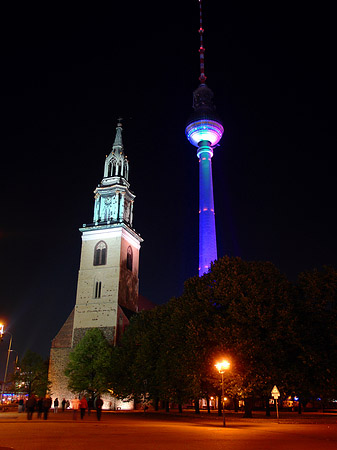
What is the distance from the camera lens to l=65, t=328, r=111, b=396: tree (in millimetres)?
56719

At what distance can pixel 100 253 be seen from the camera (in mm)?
70750

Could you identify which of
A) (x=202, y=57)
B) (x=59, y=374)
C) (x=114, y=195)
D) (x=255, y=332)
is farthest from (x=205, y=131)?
(x=255, y=332)

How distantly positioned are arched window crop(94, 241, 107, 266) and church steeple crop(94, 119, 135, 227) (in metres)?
3.89

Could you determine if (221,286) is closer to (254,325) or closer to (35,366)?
(254,325)

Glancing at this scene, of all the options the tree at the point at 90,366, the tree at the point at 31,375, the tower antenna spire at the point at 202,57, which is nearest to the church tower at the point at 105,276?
the tree at the point at 90,366

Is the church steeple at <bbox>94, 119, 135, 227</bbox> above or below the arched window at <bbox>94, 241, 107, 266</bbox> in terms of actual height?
above

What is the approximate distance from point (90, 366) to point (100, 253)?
19508 mm

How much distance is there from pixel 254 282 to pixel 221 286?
2.83 metres

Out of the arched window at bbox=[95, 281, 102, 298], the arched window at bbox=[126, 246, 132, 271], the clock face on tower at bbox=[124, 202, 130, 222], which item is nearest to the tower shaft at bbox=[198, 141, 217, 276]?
the arched window at bbox=[126, 246, 132, 271]

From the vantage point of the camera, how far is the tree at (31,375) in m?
66.4

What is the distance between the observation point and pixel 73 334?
6650cm

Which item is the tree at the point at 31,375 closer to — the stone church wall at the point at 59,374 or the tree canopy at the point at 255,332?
the stone church wall at the point at 59,374

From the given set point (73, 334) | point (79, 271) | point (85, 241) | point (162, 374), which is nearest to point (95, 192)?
point (85, 241)

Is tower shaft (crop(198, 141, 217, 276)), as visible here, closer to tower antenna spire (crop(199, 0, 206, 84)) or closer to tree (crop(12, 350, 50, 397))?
tower antenna spire (crop(199, 0, 206, 84))
